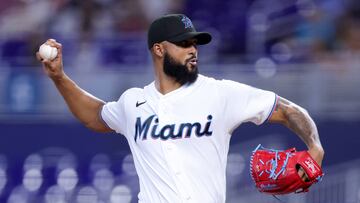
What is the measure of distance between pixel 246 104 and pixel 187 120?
33 cm

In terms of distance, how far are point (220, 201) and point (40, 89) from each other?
5243 mm

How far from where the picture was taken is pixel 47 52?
5711 millimetres

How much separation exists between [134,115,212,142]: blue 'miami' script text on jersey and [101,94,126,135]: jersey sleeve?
7.7 inches

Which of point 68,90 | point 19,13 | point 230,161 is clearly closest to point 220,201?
point 68,90

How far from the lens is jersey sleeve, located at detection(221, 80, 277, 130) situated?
528cm

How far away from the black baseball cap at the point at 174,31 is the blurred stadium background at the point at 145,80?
13.5 ft

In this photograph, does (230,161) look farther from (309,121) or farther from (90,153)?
(309,121)

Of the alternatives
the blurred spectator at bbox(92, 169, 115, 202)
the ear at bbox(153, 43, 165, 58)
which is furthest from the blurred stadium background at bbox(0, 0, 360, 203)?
the ear at bbox(153, 43, 165, 58)

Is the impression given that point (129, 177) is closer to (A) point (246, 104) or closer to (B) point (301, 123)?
(A) point (246, 104)

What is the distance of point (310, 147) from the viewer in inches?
204

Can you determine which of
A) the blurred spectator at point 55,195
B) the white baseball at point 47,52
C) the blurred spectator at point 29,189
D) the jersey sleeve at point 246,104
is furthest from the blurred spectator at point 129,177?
the jersey sleeve at point 246,104

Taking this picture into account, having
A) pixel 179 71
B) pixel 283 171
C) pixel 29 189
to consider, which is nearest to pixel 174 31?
pixel 179 71

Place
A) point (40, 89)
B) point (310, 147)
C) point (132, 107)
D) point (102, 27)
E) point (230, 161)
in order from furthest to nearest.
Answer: point (102, 27) < point (40, 89) < point (230, 161) < point (132, 107) < point (310, 147)

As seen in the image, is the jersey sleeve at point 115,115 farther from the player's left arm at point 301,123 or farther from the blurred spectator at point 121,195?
the blurred spectator at point 121,195
